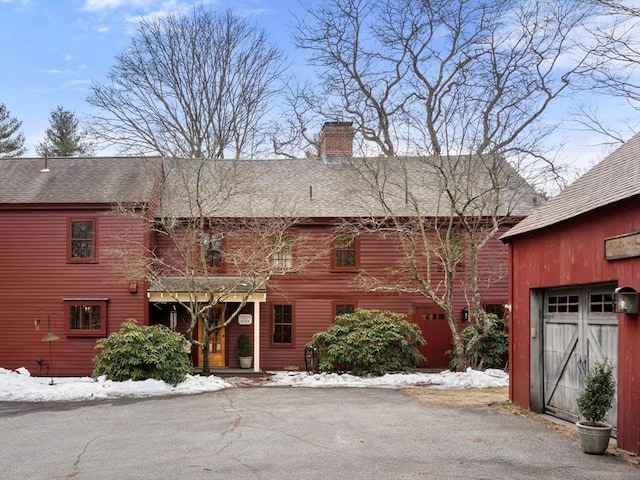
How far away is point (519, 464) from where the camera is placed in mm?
8047

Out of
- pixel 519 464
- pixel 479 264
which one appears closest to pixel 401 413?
pixel 519 464

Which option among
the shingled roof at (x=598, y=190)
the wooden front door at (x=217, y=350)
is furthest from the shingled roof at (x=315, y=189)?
the shingled roof at (x=598, y=190)

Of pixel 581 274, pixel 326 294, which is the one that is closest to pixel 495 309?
pixel 326 294

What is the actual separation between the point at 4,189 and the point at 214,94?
15.0 m

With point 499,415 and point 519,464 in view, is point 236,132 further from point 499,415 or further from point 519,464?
point 519,464

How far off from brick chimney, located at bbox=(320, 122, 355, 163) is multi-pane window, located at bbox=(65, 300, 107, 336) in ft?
32.6

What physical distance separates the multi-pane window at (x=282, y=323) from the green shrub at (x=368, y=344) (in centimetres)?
219

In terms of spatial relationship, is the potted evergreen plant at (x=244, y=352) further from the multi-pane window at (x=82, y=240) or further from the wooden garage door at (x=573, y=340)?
the wooden garage door at (x=573, y=340)

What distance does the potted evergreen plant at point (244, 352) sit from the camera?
2038 cm

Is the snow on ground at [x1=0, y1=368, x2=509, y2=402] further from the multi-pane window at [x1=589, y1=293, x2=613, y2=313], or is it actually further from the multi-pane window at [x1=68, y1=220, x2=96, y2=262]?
the multi-pane window at [x1=589, y1=293, x2=613, y2=313]

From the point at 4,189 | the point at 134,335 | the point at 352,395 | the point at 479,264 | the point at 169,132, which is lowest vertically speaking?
the point at 352,395

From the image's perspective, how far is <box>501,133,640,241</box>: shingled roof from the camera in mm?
9250

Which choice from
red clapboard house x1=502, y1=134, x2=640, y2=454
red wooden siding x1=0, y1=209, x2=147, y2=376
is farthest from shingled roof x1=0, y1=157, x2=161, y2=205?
red clapboard house x1=502, y1=134, x2=640, y2=454

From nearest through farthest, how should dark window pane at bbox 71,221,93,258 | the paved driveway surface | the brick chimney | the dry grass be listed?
the paved driveway surface < the dry grass < dark window pane at bbox 71,221,93,258 < the brick chimney
